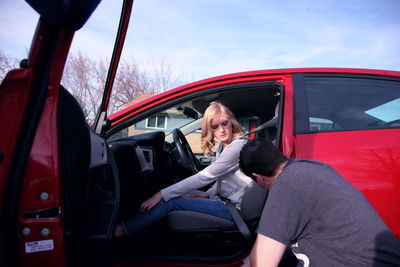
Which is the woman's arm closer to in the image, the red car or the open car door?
the red car

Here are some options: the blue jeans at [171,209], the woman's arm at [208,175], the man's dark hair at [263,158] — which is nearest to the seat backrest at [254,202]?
the blue jeans at [171,209]

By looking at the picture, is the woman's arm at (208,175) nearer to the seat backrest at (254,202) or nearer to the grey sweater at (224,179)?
the grey sweater at (224,179)

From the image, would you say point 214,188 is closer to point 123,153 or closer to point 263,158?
point 123,153

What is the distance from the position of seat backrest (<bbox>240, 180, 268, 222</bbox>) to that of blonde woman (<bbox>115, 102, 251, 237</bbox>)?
0.13 m

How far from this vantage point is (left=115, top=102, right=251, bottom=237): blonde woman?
1726mm

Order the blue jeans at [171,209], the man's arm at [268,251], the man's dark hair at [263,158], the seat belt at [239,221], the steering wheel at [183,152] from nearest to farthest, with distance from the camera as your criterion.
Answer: the man's arm at [268,251] < the man's dark hair at [263,158] < the seat belt at [239,221] < the blue jeans at [171,209] < the steering wheel at [183,152]

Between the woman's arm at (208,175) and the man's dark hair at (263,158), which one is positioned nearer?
the man's dark hair at (263,158)

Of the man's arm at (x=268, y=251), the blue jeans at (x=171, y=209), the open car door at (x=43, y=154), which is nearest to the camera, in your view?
the open car door at (x=43, y=154)

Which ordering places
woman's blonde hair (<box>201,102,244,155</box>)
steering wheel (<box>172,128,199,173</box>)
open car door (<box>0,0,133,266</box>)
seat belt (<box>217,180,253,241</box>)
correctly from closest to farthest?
1. open car door (<box>0,0,133,266</box>)
2. seat belt (<box>217,180,253,241</box>)
3. woman's blonde hair (<box>201,102,244,155</box>)
4. steering wheel (<box>172,128,199,173</box>)

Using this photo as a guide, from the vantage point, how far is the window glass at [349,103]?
1614mm

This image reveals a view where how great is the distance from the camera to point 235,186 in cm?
193

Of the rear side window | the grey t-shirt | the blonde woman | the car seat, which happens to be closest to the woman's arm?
the blonde woman

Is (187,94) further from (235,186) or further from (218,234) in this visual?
(218,234)

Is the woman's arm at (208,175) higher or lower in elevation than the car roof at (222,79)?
lower
